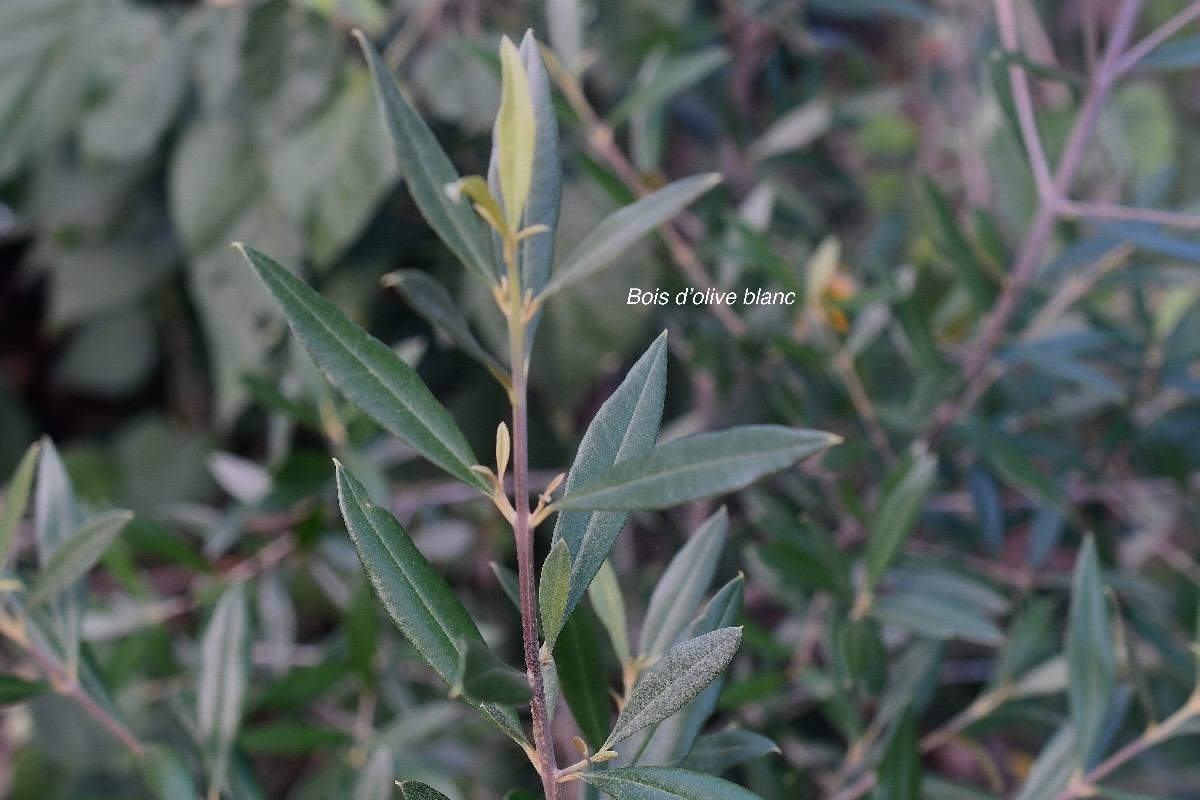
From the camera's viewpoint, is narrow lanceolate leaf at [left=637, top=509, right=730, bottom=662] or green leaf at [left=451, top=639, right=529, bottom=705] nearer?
green leaf at [left=451, top=639, right=529, bottom=705]

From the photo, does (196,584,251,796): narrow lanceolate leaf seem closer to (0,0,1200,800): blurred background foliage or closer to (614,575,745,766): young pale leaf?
(0,0,1200,800): blurred background foliage

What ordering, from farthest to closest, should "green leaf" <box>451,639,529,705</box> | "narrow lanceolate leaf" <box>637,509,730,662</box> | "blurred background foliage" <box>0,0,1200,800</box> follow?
"blurred background foliage" <box>0,0,1200,800</box> < "narrow lanceolate leaf" <box>637,509,730,662</box> < "green leaf" <box>451,639,529,705</box>

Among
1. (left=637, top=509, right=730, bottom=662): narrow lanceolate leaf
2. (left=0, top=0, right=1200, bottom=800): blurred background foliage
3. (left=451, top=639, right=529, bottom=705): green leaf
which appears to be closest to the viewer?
(left=451, top=639, right=529, bottom=705): green leaf

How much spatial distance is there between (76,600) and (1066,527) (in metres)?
0.55

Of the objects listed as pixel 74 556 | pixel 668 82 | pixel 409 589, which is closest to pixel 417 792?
pixel 409 589

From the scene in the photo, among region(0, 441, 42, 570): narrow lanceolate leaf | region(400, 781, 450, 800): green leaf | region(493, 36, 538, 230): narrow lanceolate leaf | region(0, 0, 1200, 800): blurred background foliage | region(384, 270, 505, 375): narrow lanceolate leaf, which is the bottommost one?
region(0, 0, 1200, 800): blurred background foliage

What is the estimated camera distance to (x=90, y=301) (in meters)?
0.85

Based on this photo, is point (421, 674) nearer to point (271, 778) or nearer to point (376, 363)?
point (271, 778)

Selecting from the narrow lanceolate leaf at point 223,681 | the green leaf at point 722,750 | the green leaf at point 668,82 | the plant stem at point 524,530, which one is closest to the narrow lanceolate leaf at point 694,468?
the plant stem at point 524,530

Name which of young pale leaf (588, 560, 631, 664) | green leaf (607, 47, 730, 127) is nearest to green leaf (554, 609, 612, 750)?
young pale leaf (588, 560, 631, 664)

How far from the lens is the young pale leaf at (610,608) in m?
0.27

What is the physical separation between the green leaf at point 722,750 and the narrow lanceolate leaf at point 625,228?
0.14 metres

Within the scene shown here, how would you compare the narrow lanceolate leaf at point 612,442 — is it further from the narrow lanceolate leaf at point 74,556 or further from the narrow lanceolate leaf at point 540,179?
the narrow lanceolate leaf at point 74,556

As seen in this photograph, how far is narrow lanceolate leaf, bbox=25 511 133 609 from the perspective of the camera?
0.98ft
